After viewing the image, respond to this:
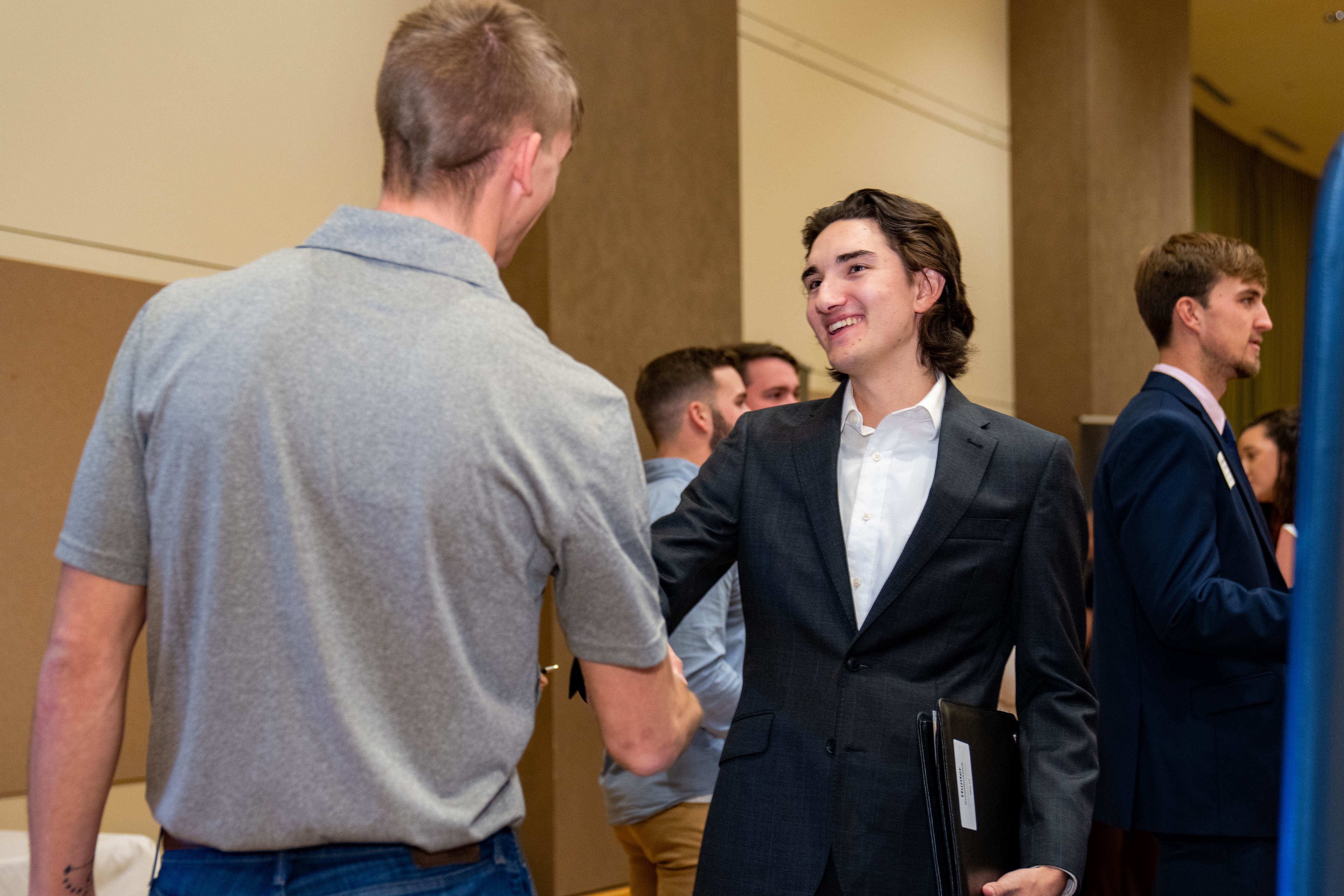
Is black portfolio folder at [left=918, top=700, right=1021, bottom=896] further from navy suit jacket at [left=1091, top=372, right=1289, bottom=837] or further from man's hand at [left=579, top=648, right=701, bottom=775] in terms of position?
navy suit jacket at [left=1091, top=372, right=1289, bottom=837]

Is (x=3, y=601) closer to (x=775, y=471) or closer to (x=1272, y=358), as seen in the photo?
(x=775, y=471)

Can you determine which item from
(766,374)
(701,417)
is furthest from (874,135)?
(701,417)

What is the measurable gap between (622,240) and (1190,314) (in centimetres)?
225

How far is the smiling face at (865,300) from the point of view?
1689 millimetres

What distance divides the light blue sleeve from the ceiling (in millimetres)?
6391

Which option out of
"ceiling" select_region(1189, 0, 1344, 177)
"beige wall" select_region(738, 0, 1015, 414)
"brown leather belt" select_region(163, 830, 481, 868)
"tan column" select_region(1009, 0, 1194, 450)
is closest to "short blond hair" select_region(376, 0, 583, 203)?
"brown leather belt" select_region(163, 830, 481, 868)

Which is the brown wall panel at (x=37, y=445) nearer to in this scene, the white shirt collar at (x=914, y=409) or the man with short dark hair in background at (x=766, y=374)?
the man with short dark hair in background at (x=766, y=374)

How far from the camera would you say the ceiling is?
813cm

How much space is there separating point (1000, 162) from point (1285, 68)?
413 cm

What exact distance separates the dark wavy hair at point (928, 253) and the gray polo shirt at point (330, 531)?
84 centimetres

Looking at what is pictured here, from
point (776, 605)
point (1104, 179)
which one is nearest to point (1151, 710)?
point (776, 605)

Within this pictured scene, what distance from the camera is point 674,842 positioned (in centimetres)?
251

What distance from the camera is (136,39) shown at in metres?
3.31

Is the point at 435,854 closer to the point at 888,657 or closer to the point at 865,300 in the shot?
the point at 888,657
